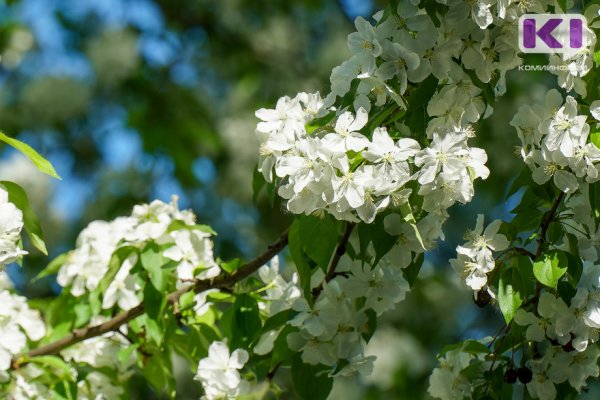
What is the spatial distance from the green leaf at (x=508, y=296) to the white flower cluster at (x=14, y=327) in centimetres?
106

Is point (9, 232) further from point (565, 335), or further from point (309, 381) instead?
point (565, 335)

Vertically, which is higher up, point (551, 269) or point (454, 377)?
point (551, 269)

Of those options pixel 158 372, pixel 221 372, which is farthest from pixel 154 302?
pixel 158 372

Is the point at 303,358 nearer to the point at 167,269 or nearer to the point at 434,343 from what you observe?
the point at 167,269

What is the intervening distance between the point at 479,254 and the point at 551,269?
0.40 feet

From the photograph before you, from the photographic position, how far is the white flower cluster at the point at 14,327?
92.7 inches

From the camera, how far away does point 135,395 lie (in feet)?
17.4

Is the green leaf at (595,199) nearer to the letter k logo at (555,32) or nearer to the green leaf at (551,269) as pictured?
the green leaf at (551,269)

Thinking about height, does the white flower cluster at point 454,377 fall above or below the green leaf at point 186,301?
below

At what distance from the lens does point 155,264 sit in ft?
7.54

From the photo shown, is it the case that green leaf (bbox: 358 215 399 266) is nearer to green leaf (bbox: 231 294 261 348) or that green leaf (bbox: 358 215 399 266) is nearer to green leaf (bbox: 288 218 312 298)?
green leaf (bbox: 288 218 312 298)

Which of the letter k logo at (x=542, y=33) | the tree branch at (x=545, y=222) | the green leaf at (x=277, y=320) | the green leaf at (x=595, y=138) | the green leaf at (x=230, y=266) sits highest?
the letter k logo at (x=542, y=33)

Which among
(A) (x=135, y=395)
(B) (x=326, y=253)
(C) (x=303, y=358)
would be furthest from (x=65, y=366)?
(A) (x=135, y=395)

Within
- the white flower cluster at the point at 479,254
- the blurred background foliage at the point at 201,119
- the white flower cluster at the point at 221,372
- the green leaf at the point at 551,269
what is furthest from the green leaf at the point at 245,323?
the blurred background foliage at the point at 201,119
